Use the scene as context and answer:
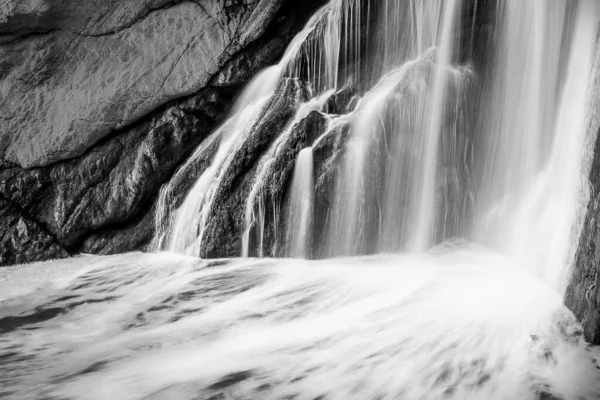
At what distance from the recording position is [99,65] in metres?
10.1

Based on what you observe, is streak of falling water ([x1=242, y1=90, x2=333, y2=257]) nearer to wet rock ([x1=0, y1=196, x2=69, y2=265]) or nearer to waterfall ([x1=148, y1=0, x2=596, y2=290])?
waterfall ([x1=148, y1=0, x2=596, y2=290])

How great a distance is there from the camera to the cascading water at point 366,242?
4.25 metres

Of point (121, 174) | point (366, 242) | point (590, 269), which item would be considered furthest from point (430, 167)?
point (121, 174)

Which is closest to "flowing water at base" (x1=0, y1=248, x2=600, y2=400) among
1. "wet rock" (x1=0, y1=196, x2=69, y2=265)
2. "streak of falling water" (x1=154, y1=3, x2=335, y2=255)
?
"streak of falling water" (x1=154, y1=3, x2=335, y2=255)

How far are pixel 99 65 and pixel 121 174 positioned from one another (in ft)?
7.18

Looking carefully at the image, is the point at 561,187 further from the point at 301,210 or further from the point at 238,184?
the point at 238,184

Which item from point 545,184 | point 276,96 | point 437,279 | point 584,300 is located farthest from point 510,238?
point 276,96

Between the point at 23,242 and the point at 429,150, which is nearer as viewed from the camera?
the point at 429,150

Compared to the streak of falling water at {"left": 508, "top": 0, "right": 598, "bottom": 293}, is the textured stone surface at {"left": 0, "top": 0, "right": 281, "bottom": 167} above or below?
above

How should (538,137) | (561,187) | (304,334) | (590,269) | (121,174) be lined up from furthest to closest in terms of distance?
(121,174) < (538,137) < (561,187) < (304,334) < (590,269)

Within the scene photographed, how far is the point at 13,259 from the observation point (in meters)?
9.53

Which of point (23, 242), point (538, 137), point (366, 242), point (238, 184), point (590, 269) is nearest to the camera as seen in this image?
point (590, 269)

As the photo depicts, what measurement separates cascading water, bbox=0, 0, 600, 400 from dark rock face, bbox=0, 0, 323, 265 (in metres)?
0.42

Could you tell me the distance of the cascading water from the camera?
425 centimetres
